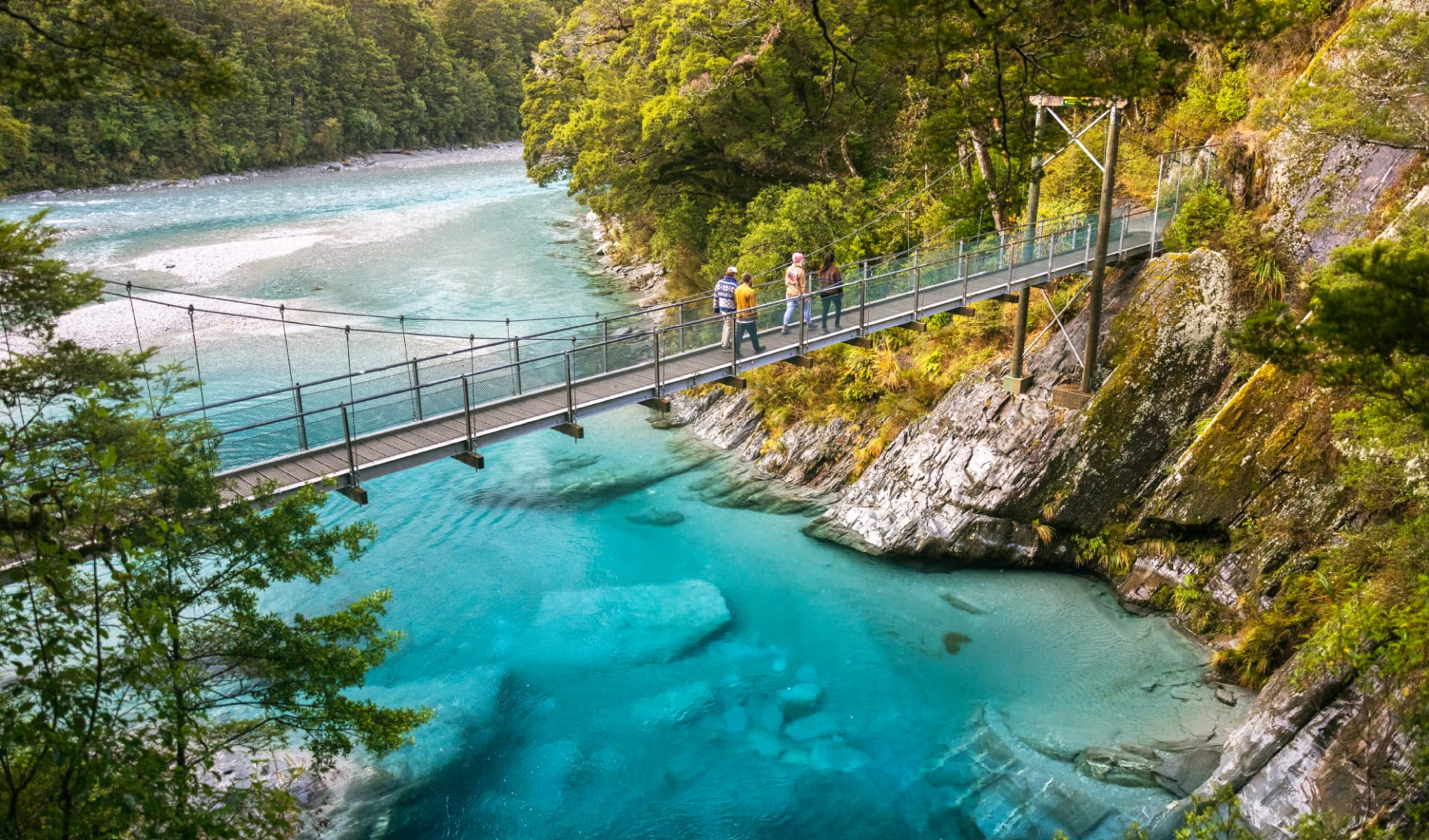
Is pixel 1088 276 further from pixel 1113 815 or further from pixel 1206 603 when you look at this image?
pixel 1113 815

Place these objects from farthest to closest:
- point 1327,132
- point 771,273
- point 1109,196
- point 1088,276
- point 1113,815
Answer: point 771,273
point 1088,276
point 1109,196
point 1327,132
point 1113,815

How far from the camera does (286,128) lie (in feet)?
169

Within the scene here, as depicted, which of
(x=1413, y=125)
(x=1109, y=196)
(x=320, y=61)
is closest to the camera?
(x=1413, y=125)

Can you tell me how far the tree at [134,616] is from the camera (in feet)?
15.3

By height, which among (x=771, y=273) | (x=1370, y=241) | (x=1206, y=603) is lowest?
(x=1206, y=603)

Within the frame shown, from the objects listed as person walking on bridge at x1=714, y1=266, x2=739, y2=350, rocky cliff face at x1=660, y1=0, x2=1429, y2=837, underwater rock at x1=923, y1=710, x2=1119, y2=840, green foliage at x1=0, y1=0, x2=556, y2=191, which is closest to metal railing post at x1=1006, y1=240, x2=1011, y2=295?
rocky cliff face at x1=660, y1=0, x2=1429, y2=837

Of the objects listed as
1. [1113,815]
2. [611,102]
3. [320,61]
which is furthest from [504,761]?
[320,61]

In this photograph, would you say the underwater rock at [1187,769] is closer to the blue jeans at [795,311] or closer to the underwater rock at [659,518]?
the blue jeans at [795,311]

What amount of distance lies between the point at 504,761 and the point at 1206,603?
8077 mm

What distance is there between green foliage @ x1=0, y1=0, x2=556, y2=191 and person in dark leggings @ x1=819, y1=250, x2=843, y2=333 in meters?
25.2

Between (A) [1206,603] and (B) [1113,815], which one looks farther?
(A) [1206,603]

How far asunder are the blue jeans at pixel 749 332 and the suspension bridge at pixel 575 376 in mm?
116

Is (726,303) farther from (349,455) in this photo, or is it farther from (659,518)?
(349,455)

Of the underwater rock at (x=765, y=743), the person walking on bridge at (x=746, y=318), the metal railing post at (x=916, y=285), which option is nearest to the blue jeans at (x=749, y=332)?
the person walking on bridge at (x=746, y=318)
